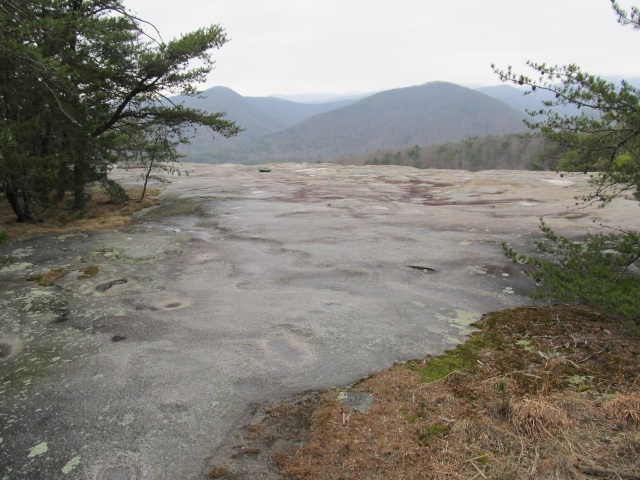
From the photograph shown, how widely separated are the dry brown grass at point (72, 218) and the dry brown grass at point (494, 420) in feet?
26.8

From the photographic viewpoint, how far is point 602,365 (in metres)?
3.57

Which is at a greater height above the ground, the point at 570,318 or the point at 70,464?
the point at 570,318

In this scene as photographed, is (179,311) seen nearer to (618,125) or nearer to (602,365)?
(602,365)

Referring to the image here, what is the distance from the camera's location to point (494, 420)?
283 centimetres

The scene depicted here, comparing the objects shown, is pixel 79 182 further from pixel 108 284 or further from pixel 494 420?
pixel 494 420

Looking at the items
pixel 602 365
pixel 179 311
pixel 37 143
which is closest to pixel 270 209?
pixel 37 143

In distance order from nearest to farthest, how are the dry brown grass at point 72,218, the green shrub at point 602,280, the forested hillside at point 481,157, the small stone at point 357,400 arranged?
the small stone at point 357,400, the green shrub at point 602,280, the dry brown grass at point 72,218, the forested hillside at point 481,157

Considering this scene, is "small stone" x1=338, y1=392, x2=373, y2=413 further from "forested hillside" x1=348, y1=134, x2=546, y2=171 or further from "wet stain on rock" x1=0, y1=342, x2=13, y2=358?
"forested hillside" x1=348, y1=134, x2=546, y2=171

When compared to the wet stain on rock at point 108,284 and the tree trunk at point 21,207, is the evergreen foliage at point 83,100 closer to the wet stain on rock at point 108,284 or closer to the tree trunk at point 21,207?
the tree trunk at point 21,207

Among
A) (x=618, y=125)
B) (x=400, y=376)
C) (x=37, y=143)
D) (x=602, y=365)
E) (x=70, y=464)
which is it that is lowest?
(x=70, y=464)

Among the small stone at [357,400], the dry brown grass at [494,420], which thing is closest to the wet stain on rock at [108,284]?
→ the dry brown grass at [494,420]

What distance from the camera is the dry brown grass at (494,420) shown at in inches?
96.3

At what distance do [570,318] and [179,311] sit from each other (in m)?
4.50

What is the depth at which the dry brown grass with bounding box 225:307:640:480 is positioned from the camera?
2.45 metres
